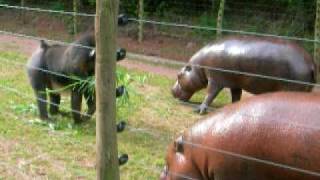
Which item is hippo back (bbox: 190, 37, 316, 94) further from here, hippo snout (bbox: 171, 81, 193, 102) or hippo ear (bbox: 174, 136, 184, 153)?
hippo ear (bbox: 174, 136, 184, 153)

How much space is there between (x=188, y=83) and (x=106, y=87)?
519cm

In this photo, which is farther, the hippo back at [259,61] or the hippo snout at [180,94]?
the hippo snout at [180,94]

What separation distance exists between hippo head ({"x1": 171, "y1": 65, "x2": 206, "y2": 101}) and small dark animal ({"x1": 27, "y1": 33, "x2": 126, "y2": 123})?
74.2 inches

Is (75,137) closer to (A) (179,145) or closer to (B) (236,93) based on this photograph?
(B) (236,93)

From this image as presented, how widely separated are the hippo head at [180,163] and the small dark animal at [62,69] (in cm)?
245

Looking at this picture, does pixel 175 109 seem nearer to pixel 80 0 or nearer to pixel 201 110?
pixel 201 110

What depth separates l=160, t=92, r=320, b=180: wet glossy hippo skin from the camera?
2.98 metres

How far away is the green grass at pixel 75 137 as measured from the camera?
5.20 m

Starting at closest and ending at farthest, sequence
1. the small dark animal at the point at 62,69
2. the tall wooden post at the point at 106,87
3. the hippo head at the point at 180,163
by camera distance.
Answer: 1. the tall wooden post at the point at 106,87
2. the hippo head at the point at 180,163
3. the small dark animal at the point at 62,69

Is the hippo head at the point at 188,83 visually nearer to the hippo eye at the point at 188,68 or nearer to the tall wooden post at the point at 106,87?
the hippo eye at the point at 188,68

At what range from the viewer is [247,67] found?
7125 mm

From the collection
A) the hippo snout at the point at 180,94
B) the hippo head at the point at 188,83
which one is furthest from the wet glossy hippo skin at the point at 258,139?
the hippo snout at the point at 180,94

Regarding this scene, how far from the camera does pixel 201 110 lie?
7.61 metres

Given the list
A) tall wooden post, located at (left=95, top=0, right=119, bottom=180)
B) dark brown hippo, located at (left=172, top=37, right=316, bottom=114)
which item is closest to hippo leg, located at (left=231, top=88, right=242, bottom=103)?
dark brown hippo, located at (left=172, top=37, right=316, bottom=114)
